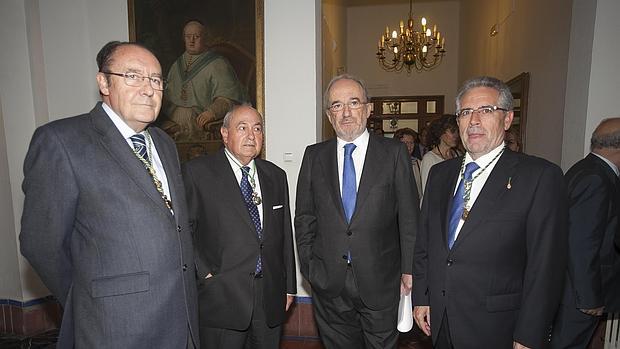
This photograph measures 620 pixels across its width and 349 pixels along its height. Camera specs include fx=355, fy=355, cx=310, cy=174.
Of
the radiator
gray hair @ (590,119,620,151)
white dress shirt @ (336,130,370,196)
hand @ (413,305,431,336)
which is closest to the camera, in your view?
hand @ (413,305,431,336)

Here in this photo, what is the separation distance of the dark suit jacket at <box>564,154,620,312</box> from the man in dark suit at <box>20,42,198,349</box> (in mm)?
2262

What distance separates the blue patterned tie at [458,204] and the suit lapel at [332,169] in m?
0.58

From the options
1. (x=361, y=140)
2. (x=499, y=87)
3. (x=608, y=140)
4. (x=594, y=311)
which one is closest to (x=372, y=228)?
(x=361, y=140)

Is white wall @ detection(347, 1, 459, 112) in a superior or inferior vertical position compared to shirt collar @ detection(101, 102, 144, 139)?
superior

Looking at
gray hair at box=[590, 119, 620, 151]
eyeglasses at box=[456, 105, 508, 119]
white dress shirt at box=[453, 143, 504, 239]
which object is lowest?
white dress shirt at box=[453, 143, 504, 239]

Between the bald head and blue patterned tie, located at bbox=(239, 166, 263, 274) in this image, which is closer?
blue patterned tie, located at bbox=(239, 166, 263, 274)

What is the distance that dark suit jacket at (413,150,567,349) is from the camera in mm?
1537

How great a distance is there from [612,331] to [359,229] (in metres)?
2.27

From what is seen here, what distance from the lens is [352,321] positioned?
2.16m

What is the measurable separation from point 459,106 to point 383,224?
0.76 m

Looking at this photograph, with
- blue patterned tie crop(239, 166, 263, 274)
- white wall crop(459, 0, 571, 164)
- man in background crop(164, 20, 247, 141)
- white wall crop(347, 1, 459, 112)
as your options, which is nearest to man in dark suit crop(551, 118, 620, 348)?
white wall crop(459, 0, 571, 164)

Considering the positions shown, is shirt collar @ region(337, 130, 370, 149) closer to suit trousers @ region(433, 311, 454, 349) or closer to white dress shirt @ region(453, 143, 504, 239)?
white dress shirt @ region(453, 143, 504, 239)

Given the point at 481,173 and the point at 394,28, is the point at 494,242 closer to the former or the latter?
the point at 481,173

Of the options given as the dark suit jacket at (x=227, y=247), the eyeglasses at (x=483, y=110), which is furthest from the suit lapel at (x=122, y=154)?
the eyeglasses at (x=483, y=110)
